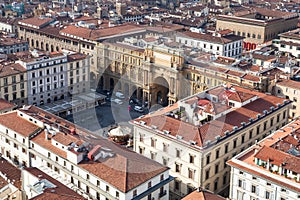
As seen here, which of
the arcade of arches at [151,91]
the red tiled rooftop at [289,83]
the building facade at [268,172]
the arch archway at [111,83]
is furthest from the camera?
the arch archway at [111,83]

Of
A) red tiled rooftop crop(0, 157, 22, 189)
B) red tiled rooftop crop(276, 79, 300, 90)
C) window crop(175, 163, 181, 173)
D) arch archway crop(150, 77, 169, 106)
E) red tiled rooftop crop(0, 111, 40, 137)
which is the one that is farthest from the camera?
arch archway crop(150, 77, 169, 106)

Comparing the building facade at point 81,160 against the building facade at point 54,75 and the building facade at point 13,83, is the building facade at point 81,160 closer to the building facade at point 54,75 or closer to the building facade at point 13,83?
the building facade at point 13,83

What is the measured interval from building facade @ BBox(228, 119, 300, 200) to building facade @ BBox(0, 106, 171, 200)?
26.7 ft

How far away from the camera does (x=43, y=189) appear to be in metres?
48.9

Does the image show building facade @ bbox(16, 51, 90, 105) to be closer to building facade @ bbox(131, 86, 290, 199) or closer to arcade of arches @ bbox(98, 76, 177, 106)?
arcade of arches @ bbox(98, 76, 177, 106)

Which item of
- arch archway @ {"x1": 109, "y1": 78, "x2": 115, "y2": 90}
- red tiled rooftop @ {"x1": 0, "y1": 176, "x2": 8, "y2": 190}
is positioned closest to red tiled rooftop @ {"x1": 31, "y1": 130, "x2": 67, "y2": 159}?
red tiled rooftop @ {"x1": 0, "y1": 176, "x2": 8, "y2": 190}

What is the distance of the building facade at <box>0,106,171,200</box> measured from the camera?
50.1 metres

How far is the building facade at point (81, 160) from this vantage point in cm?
5012

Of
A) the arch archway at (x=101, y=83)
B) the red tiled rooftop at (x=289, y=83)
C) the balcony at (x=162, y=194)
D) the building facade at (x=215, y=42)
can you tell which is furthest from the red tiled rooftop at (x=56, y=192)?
the building facade at (x=215, y=42)

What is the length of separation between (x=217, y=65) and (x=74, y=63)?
28.4 m

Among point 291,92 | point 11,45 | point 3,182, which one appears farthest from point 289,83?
point 11,45

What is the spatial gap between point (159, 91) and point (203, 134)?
39.6m

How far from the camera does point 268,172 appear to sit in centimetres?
5053

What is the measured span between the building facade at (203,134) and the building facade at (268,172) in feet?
15.4
